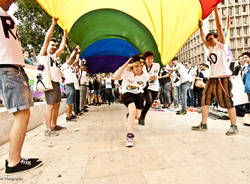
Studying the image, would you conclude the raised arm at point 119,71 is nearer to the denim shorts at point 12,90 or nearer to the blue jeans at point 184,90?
the denim shorts at point 12,90

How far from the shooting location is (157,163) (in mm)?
1994

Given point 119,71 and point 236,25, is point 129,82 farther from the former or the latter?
point 236,25

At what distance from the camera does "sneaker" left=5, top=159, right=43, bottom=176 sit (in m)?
1.90

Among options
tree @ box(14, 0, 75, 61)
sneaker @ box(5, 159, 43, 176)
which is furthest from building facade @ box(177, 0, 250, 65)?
sneaker @ box(5, 159, 43, 176)

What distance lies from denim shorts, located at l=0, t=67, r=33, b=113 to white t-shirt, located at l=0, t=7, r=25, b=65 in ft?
0.37

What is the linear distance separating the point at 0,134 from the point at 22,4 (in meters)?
16.2

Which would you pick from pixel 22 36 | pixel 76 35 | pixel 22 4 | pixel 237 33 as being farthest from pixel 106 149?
pixel 237 33

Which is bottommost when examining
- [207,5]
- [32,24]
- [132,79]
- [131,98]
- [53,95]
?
[131,98]

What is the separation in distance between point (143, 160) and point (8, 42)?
2.23 meters

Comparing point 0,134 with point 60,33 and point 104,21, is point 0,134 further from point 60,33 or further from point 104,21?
point 60,33

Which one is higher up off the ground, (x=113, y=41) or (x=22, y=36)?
Answer: (x=22, y=36)

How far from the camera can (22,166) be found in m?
1.95

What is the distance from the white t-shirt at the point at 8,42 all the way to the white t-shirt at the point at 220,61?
3.44 meters

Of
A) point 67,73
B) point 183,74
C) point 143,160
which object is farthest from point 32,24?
point 143,160
